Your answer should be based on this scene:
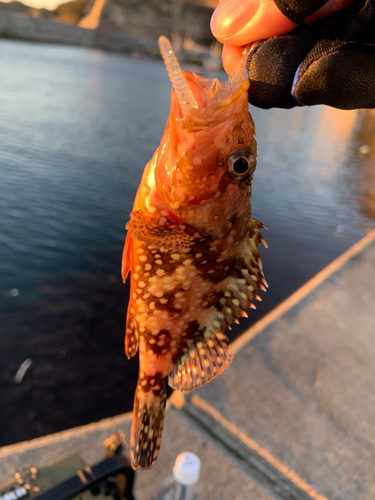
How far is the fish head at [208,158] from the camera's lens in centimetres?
→ 197

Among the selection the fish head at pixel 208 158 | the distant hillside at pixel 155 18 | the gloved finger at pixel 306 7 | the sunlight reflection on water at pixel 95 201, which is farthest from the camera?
the distant hillside at pixel 155 18

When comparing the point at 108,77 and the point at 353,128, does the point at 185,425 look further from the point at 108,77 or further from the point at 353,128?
the point at 108,77

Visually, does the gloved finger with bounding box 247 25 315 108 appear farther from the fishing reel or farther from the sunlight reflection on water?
the sunlight reflection on water

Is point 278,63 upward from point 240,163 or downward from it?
upward

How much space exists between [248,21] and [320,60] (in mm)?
459

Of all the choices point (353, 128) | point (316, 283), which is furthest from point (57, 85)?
point (316, 283)

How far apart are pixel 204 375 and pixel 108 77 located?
51.2 meters

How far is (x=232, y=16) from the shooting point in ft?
6.14

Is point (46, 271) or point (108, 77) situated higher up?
point (108, 77)

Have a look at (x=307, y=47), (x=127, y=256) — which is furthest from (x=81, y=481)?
(x=307, y=47)

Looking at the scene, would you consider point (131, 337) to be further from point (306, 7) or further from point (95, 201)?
point (95, 201)

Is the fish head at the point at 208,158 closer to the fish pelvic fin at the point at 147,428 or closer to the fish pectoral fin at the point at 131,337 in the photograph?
the fish pectoral fin at the point at 131,337

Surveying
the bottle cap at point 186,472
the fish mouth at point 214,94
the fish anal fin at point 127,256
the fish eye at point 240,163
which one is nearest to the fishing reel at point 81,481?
the bottle cap at point 186,472

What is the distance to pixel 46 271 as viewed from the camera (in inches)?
444
